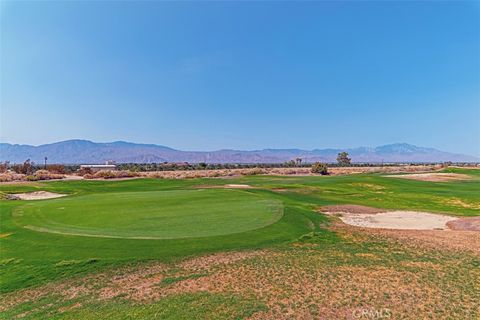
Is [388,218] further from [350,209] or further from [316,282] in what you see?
[316,282]

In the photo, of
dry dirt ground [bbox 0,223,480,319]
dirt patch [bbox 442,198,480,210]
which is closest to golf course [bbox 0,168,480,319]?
dry dirt ground [bbox 0,223,480,319]

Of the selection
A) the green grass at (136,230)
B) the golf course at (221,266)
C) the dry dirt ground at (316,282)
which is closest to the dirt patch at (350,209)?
the green grass at (136,230)

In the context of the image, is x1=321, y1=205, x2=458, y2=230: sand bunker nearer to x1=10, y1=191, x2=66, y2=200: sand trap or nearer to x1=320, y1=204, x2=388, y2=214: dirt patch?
x1=320, y1=204, x2=388, y2=214: dirt patch

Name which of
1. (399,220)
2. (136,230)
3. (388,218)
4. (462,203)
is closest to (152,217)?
(136,230)

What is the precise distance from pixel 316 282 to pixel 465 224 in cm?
1563

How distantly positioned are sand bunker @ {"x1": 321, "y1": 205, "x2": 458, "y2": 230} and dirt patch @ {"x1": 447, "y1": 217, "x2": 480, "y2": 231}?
0.33m

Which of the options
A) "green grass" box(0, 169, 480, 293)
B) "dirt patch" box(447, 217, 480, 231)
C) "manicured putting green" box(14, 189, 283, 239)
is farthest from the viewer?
"dirt patch" box(447, 217, 480, 231)

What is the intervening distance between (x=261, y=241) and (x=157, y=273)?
565cm

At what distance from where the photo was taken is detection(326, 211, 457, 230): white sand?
1958 centimetres

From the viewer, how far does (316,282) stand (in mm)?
10383

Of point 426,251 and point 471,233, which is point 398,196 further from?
point 426,251

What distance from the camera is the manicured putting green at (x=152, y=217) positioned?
16141 millimetres

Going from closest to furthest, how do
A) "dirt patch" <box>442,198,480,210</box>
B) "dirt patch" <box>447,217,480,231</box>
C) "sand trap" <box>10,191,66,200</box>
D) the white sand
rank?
"dirt patch" <box>447,217,480,231</box>, the white sand, "dirt patch" <box>442,198,480,210</box>, "sand trap" <box>10,191,66,200</box>

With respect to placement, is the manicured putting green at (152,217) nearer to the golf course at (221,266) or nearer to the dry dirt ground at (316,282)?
the golf course at (221,266)
